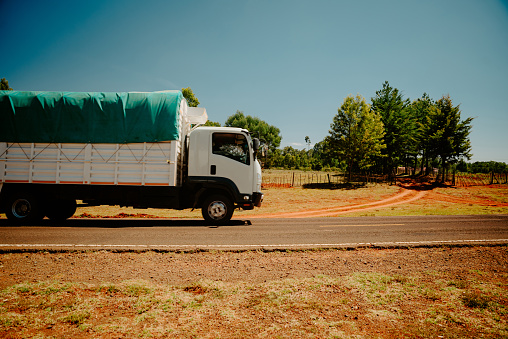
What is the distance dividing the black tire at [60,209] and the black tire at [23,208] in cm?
64

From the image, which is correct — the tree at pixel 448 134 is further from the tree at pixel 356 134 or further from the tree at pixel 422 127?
the tree at pixel 356 134

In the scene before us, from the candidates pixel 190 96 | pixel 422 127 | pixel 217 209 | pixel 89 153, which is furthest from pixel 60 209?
pixel 422 127

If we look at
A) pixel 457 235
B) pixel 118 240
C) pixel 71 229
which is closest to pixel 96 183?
pixel 71 229

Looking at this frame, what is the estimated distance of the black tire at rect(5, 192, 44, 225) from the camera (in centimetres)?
885

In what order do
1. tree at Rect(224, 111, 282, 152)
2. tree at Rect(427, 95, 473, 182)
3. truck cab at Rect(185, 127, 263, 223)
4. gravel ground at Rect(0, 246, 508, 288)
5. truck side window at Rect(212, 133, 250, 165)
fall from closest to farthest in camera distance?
1. gravel ground at Rect(0, 246, 508, 288)
2. truck cab at Rect(185, 127, 263, 223)
3. truck side window at Rect(212, 133, 250, 165)
4. tree at Rect(427, 95, 473, 182)
5. tree at Rect(224, 111, 282, 152)

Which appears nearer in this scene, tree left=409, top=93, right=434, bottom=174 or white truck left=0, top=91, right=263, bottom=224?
white truck left=0, top=91, right=263, bottom=224

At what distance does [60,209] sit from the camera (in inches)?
396

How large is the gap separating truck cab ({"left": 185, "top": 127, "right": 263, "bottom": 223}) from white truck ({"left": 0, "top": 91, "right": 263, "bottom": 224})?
0.25 ft

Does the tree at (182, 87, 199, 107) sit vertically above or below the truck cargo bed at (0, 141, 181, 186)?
above

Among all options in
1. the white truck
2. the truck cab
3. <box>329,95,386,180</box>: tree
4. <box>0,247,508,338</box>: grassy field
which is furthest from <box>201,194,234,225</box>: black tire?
<box>329,95,386,180</box>: tree

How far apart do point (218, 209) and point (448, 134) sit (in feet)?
115

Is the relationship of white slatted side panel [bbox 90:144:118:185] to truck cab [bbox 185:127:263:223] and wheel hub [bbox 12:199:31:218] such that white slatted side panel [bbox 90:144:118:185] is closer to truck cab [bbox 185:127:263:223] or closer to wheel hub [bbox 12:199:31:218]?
wheel hub [bbox 12:199:31:218]

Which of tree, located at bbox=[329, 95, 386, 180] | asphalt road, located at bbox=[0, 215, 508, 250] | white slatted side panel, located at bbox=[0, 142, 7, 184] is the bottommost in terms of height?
asphalt road, located at bbox=[0, 215, 508, 250]

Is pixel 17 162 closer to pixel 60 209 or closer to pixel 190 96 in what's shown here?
pixel 60 209
